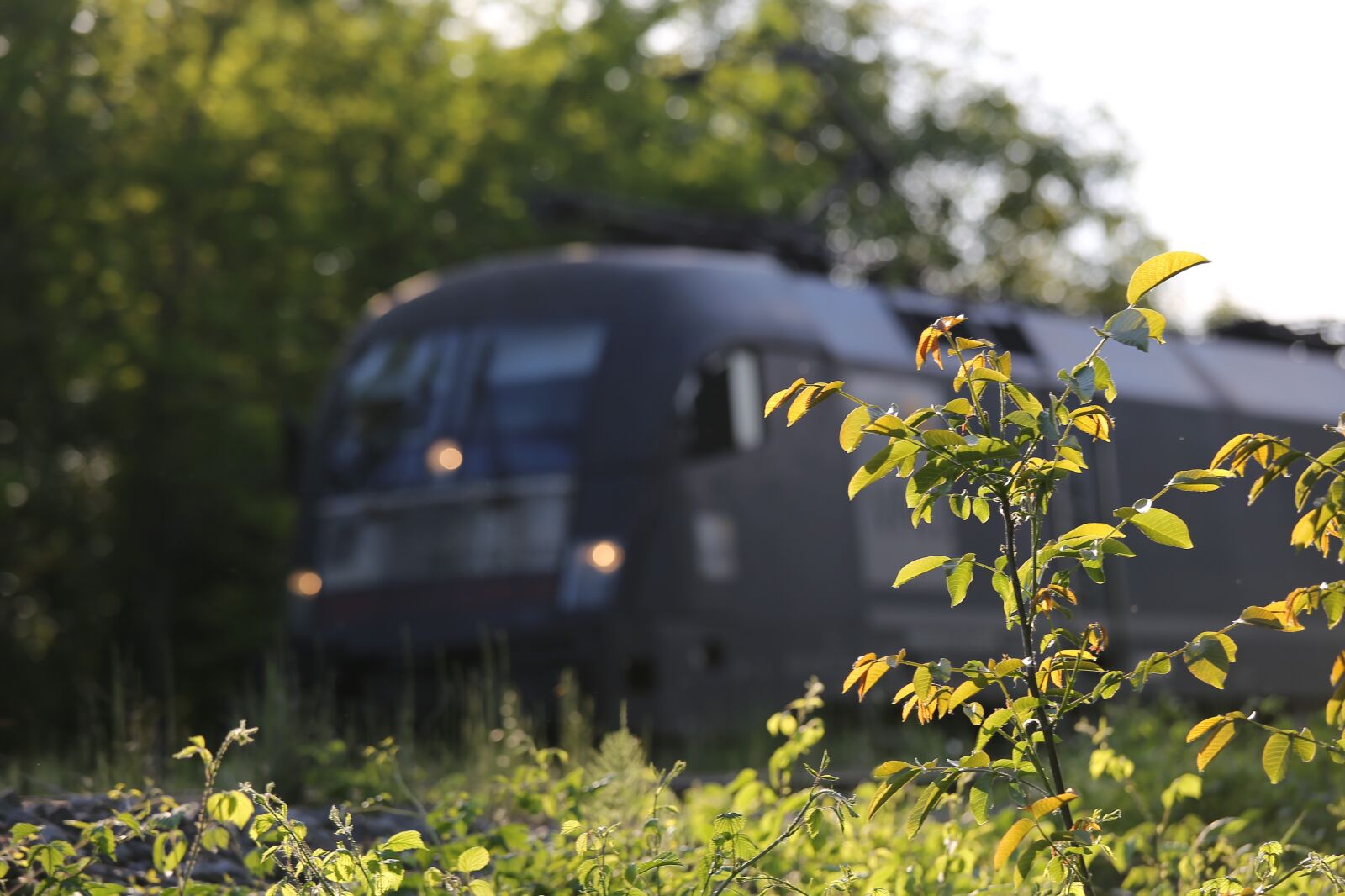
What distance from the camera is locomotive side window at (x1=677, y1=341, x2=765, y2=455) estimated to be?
10328 millimetres

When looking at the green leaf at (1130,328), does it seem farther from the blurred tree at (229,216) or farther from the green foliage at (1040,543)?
the blurred tree at (229,216)

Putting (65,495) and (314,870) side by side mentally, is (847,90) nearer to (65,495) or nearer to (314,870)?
(65,495)

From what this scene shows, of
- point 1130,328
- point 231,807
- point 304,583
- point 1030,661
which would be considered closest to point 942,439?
point 1130,328

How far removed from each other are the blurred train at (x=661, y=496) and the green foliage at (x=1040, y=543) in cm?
647

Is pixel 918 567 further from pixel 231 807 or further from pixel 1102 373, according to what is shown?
pixel 231 807

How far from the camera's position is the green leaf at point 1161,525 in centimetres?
298

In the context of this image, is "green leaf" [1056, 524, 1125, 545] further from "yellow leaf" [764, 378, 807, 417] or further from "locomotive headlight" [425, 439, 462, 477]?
"locomotive headlight" [425, 439, 462, 477]

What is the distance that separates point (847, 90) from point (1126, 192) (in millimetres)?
5653

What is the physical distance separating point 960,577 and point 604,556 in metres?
6.83

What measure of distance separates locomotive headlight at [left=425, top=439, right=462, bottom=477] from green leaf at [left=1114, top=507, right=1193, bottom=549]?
26.5 ft

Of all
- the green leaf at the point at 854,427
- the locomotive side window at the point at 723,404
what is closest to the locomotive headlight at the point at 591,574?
the locomotive side window at the point at 723,404

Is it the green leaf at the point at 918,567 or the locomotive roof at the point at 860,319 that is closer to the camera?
the green leaf at the point at 918,567

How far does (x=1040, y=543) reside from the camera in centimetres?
338

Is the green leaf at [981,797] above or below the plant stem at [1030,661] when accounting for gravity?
below
